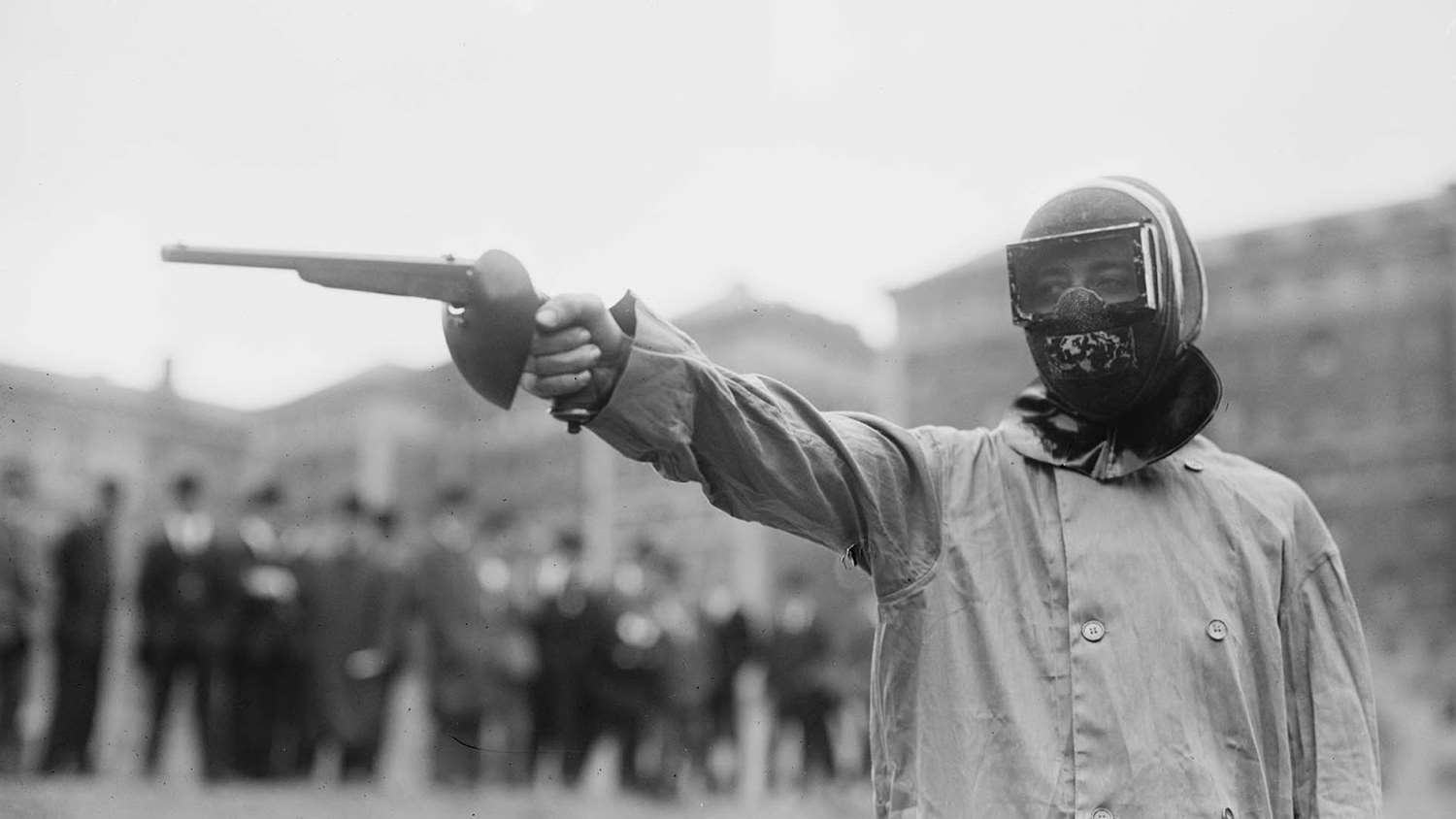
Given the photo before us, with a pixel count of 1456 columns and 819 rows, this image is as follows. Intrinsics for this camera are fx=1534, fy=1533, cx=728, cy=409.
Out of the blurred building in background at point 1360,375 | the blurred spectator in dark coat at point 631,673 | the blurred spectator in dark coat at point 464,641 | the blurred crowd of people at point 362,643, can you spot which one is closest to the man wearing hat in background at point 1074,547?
the blurred crowd of people at point 362,643

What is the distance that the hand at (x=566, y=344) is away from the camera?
7.40 ft

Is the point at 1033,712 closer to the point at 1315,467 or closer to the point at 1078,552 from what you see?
the point at 1078,552

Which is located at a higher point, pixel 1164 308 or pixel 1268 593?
pixel 1164 308

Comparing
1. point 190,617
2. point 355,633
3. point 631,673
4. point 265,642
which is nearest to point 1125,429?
point 190,617

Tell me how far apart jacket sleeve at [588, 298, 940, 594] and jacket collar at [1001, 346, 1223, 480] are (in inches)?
11.9

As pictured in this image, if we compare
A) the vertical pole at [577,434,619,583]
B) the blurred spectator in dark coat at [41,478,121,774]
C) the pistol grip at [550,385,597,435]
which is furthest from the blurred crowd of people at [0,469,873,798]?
the vertical pole at [577,434,619,583]

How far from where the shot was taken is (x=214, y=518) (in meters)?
11.0

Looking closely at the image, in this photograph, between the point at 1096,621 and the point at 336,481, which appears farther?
the point at 336,481

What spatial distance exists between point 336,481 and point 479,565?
168 feet

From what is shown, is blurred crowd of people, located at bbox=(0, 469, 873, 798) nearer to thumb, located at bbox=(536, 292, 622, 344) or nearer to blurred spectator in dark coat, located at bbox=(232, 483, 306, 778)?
blurred spectator in dark coat, located at bbox=(232, 483, 306, 778)

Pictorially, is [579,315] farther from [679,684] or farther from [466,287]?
[679,684]

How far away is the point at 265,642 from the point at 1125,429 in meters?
9.22

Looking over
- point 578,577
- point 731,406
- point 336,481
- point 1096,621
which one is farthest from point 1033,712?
point 336,481

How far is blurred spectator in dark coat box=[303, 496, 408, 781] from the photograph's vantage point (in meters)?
11.5
